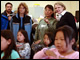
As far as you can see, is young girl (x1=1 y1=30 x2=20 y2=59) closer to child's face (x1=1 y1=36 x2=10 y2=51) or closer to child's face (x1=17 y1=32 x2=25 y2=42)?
child's face (x1=1 y1=36 x2=10 y2=51)

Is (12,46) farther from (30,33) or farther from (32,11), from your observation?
(32,11)

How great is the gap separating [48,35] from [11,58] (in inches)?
29.2

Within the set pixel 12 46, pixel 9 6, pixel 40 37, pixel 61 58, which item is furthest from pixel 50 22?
pixel 61 58

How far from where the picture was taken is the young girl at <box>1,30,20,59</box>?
1281 millimetres

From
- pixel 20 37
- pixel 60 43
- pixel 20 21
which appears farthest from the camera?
pixel 20 21

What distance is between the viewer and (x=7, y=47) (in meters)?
1.32

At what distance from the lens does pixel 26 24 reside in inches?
94.3

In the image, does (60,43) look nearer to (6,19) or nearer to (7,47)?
(7,47)

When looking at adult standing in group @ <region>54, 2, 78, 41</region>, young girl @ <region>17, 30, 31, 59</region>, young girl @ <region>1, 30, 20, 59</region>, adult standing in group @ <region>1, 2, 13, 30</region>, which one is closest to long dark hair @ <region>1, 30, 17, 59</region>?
young girl @ <region>1, 30, 20, 59</region>

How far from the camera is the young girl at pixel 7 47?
4.20ft

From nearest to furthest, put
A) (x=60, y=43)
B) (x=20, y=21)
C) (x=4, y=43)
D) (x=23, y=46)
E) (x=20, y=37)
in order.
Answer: (x=60, y=43) → (x=4, y=43) → (x=23, y=46) → (x=20, y=37) → (x=20, y=21)

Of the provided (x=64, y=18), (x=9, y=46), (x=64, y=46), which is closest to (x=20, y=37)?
(x=64, y=18)

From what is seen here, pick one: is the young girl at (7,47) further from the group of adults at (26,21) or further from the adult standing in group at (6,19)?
the adult standing in group at (6,19)

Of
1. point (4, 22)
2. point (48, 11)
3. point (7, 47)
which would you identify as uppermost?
point (48, 11)
